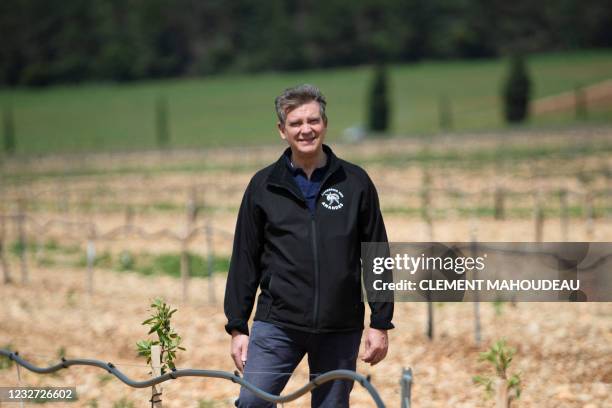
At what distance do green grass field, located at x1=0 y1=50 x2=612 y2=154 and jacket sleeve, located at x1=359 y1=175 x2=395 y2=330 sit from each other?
65152 mm

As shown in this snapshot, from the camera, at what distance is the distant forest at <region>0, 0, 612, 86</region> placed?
345 ft

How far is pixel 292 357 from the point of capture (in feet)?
14.3

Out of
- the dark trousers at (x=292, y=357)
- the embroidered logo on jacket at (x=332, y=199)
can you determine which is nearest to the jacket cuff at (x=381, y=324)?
the dark trousers at (x=292, y=357)

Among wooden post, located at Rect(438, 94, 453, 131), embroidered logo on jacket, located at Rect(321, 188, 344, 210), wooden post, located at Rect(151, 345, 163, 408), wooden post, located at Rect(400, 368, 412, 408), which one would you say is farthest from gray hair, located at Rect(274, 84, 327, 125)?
wooden post, located at Rect(438, 94, 453, 131)

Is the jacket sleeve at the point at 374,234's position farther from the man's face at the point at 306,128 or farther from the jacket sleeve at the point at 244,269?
the jacket sleeve at the point at 244,269

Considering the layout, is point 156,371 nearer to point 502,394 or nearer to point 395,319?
point 502,394

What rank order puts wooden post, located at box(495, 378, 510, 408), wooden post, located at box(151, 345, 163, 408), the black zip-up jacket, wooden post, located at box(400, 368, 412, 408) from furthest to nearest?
wooden post, located at box(151, 345, 163, 408) → wooden post, located at box(495, 378, 510, 408) → the black zip-up jacket → wooden post, located at box(400, 368, 412, 408)

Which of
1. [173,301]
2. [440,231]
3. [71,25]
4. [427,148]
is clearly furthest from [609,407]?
[71,25]

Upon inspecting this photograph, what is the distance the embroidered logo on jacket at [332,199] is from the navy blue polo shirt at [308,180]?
5cm

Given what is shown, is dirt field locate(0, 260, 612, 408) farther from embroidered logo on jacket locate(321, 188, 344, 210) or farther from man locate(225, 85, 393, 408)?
embroidered logo on jacket locate(321, 188, 344, 210)

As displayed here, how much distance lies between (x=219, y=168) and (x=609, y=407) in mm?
36214

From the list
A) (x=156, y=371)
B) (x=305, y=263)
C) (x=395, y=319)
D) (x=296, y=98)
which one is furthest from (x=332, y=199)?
(x=395, y=319)

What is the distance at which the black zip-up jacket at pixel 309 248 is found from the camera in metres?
4.24

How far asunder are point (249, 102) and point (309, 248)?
282 feet
